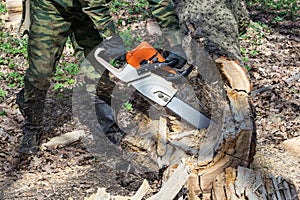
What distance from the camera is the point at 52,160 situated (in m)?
4.12

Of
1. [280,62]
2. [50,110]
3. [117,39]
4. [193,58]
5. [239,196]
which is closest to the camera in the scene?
[239,196]

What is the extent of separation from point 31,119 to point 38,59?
73 cm

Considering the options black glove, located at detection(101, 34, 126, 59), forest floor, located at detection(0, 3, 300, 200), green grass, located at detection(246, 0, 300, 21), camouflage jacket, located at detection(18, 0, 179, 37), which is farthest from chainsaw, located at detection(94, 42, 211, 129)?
green grass, located at detection(246, 0, 300, 21)

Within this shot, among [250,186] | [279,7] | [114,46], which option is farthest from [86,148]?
[279,7]

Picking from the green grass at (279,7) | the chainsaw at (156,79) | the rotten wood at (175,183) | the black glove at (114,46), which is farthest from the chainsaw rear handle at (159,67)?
the green grass at (279,7)

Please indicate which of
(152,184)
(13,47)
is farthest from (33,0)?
(13,47)

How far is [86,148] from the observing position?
4.32 metres

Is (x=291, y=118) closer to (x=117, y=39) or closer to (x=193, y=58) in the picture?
(x=193, y=58)

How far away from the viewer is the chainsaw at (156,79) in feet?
11.5

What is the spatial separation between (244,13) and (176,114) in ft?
8.79

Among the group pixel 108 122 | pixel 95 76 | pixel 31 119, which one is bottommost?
pixel 31 119

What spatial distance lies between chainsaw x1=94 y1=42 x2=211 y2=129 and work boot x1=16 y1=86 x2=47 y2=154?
3.78ft

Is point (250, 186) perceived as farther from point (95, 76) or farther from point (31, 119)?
point (31, 119)

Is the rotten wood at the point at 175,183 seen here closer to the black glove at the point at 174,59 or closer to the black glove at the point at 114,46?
the black glove at the point at 174,59
